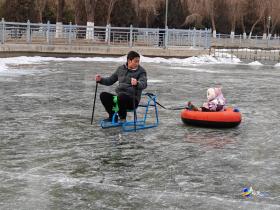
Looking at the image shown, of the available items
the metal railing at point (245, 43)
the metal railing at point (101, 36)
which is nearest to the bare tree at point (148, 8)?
the metal railing at point (245, 43)

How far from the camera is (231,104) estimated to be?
39.2 feet

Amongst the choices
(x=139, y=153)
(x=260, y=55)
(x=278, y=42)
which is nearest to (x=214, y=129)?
(x=139, y=153)

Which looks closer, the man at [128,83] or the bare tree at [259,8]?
the man at [128,83]

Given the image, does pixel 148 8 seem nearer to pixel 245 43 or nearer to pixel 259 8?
pixel 245 43

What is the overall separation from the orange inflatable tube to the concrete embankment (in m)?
22.4

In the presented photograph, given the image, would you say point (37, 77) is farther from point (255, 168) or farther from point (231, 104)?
point (255, 168)

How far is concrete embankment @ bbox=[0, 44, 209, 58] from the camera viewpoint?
99.1ft

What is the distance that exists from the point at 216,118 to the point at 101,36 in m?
29.6

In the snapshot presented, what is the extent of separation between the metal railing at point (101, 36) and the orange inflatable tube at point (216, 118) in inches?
948

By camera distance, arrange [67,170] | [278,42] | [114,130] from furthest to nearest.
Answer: [278,42] → [114,130] → [67,170]

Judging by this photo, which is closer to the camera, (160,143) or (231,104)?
(160,143)

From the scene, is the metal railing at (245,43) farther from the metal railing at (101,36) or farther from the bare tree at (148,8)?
the metal railing at (101,36)

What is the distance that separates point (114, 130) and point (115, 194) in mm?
3424

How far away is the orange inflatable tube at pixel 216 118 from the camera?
8461mm
